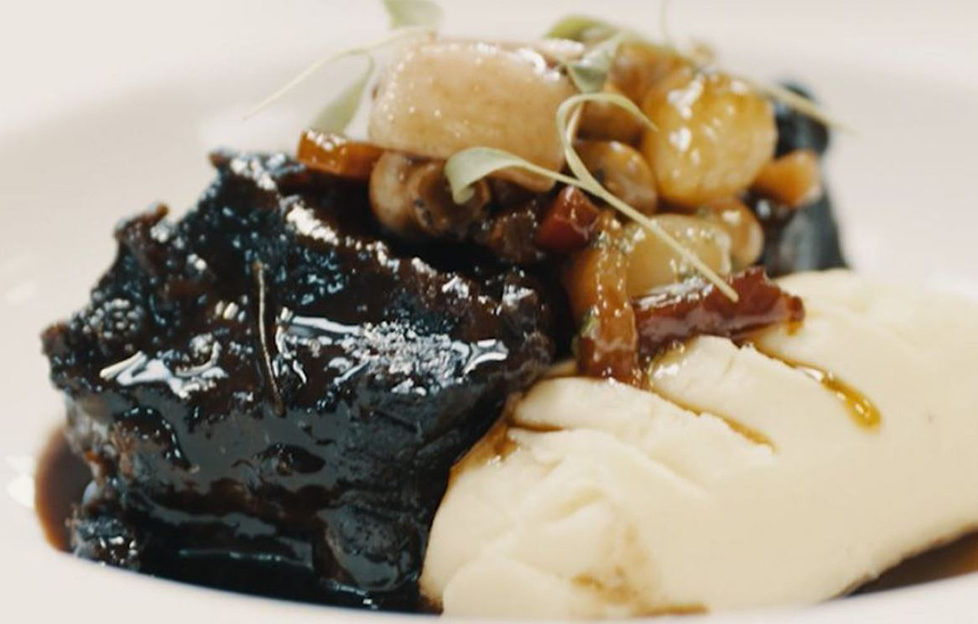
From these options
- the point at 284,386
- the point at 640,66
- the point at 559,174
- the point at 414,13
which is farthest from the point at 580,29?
the point at 284,386

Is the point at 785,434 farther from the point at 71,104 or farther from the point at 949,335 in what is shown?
the point at 71,104

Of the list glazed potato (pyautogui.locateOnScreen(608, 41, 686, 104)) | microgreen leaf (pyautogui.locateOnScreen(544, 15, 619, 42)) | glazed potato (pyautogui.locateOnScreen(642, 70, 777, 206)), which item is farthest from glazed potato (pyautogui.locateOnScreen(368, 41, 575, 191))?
microgreen leaf (pyautogui.locateOnScreen(544, 15, 619, 42))

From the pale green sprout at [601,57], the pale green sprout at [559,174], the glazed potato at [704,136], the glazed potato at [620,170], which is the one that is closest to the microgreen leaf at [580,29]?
the pale green sprout at [601,57]

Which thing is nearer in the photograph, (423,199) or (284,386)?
(284,386)

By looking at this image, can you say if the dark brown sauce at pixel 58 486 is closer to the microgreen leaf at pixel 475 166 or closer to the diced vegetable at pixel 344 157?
the diced vegetable at pixel 344 157

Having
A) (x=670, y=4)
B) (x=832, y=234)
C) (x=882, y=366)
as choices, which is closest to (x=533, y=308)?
(x=882, y=366)

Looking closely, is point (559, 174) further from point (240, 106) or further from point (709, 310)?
point (240, 106)
